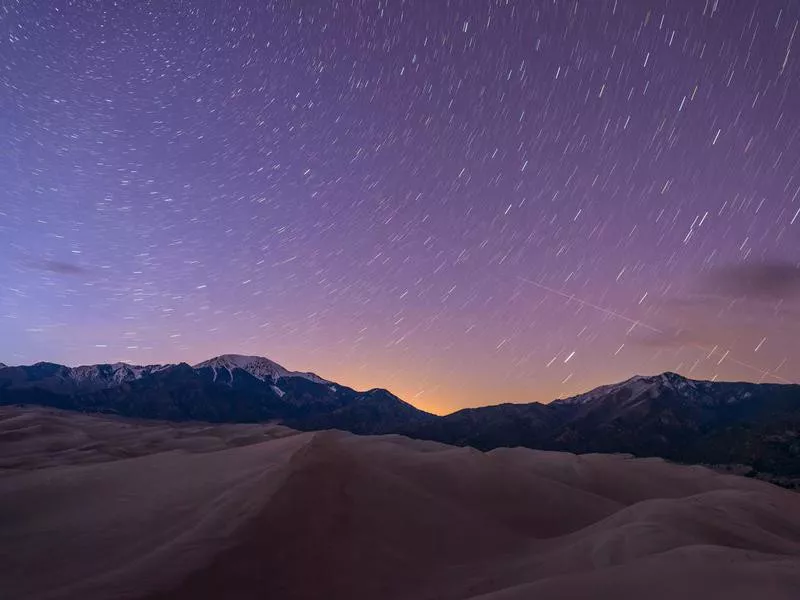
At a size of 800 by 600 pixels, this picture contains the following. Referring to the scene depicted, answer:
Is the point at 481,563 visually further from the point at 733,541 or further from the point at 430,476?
the point at 430,476

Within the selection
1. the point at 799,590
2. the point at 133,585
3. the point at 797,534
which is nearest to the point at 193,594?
the point at 133,585

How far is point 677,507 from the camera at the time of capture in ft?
80.7

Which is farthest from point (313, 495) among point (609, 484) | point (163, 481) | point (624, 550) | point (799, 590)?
point (609, 484)

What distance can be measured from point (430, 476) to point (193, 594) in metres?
20.5

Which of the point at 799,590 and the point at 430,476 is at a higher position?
the point at 430,476

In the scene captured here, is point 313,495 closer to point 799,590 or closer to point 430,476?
point 430,476

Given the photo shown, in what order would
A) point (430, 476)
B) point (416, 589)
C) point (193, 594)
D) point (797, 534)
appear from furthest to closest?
1. point (430, 476)
2. point (797, 534)
3. point (416, 589)
4. point (193, 594)

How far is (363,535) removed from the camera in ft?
75.8

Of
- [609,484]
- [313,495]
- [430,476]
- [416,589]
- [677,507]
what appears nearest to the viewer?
[416,589]

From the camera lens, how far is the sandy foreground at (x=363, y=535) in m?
15.3

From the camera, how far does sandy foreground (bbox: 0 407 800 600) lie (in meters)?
15.3

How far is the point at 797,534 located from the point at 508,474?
52.9ft

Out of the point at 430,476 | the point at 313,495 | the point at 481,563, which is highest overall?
the point at 430,476

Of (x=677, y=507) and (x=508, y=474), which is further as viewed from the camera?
(x=508, y=474)
